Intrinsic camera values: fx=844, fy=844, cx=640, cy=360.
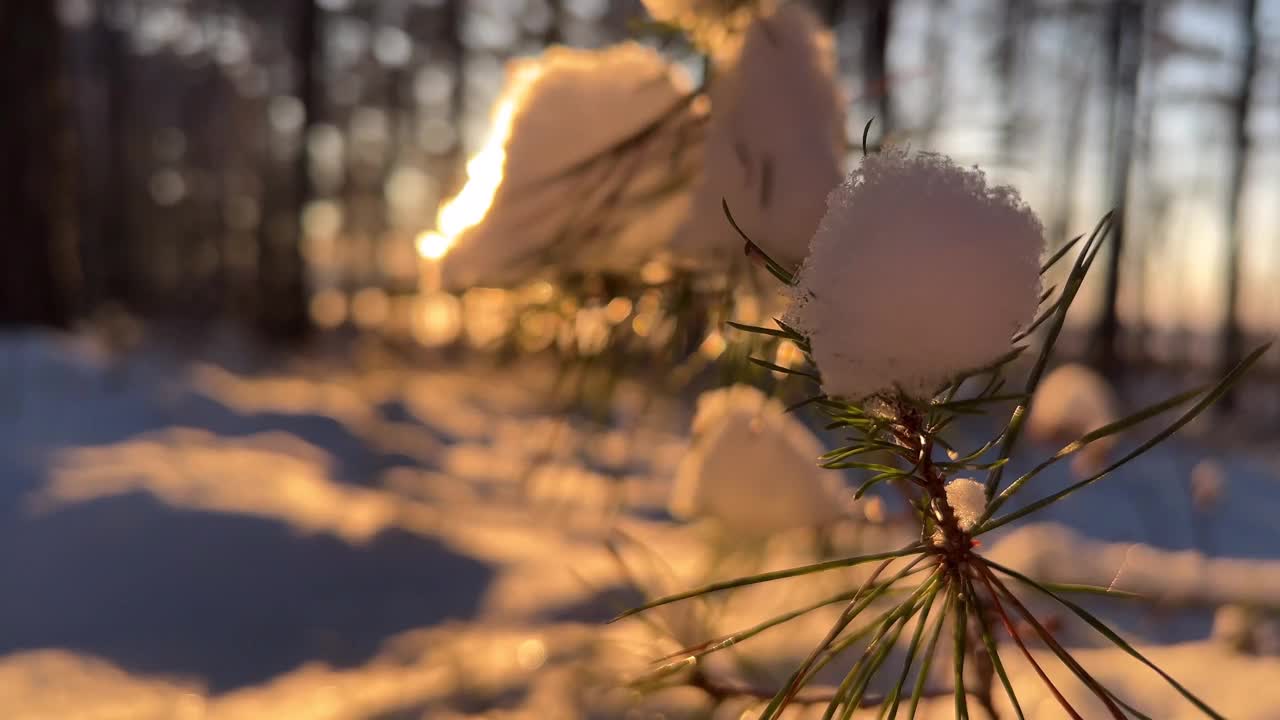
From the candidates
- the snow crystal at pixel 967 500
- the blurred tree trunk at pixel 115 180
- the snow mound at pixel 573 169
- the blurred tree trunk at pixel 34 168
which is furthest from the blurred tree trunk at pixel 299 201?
the blurred tree trunk at pixel 115 180

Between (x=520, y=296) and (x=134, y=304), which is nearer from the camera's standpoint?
(x=520, y=296)

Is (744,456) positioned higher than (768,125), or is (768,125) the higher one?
(768,125)

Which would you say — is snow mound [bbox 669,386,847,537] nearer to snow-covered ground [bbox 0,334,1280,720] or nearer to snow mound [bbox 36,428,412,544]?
snow-covered ground [bbox 0,334,1280,720]

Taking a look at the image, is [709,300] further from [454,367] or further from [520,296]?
[454,367]

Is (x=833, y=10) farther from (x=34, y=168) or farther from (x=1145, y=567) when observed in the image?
(x=34, y=168)

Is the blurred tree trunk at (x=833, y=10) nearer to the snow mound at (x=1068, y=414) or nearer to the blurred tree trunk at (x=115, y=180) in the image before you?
the snow mound at (x=1068, y=414)

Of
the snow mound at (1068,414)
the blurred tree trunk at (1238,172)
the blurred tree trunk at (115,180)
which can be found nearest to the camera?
the snow mound at (1068,414)

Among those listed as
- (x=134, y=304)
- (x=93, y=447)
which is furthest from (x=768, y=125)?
(x=134, y=304)
